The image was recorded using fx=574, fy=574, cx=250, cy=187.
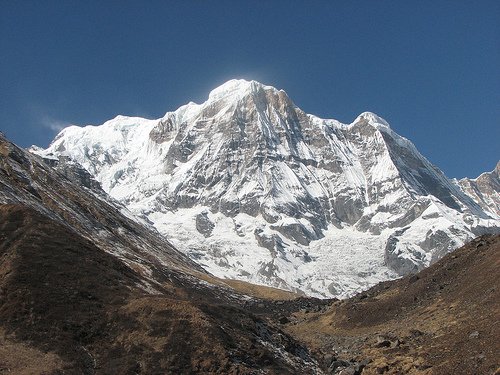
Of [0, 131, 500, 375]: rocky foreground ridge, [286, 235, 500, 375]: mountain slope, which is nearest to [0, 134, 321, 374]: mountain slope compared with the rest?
[0, 131, 500, 375]: rocky foreground ridge

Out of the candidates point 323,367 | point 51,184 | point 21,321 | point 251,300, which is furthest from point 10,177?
point 323,367

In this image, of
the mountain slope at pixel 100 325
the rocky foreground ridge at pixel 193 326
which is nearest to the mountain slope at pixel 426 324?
the rocky foreground ridge at pixel 193 326

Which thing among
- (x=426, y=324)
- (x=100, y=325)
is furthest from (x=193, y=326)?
(x=426, y=324)

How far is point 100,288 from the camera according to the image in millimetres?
64250

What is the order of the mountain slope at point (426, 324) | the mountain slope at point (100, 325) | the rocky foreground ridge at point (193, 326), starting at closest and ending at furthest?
the mountain slope at point (426, 324), the rocky foreground ridge at point (193, 326), the mountain slope at point (100, 325)

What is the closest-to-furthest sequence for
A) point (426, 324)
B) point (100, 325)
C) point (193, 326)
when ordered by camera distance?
point (193, 326) → point (100, 325) → point (426, 324)

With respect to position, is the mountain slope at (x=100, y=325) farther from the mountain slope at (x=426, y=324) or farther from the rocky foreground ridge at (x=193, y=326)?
the mountain slope at (x=426, y=324)

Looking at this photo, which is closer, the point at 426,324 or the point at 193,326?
the point at 193,326

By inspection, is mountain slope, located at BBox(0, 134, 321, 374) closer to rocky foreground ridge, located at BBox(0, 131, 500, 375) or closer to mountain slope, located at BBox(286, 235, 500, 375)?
rocky foreground ridge, located at BBox(0, 131, 500, 375)

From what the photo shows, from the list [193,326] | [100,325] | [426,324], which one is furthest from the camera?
[426,324]

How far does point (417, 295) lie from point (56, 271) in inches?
1836

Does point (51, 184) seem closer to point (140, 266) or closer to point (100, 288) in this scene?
point (140, 266)

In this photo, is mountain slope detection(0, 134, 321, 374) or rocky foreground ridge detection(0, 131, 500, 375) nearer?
rocky foreground ridge detection(0, 131, 500, 375)

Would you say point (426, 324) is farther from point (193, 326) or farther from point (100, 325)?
point (100, 325)
